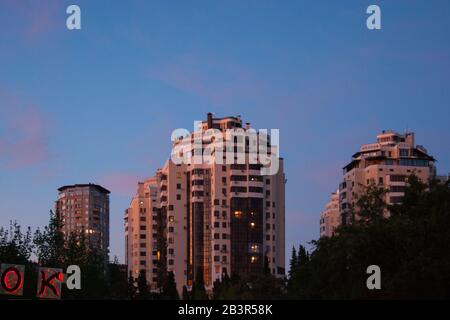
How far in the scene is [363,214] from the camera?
60.3 metres

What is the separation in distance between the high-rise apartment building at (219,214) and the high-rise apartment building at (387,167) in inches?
373

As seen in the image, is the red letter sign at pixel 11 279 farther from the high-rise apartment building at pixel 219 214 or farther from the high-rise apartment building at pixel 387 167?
the high-rise apartment building at pixel 387 167

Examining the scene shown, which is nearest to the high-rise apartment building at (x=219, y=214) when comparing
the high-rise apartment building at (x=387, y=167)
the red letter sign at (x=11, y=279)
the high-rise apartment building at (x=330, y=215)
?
the high-rise apartment building at (x=387, y=167)

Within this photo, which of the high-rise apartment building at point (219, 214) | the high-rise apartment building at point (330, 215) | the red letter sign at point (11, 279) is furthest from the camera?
the high-rise apartment building at point (330, 215)

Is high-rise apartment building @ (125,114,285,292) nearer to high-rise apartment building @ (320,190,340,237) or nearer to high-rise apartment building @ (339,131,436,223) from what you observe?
high-rise apartment building @ (339,131,436,223)

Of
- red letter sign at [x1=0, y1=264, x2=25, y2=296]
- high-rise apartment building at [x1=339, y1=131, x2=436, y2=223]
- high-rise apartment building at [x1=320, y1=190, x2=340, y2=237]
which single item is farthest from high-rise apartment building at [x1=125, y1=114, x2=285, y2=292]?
red letter sign at [x1=0, y1=264, x2=25, y2=296]

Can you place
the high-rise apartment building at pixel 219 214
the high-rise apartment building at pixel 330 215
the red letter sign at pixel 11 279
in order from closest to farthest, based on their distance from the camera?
the red letter sign at pixel 11 279, the high-rise apartment building at pixel 219 214, the high-rise apartment building at pixel 330 215

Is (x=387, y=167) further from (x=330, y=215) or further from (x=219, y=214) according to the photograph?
(x=330, y=215)

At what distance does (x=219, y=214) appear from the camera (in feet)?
454

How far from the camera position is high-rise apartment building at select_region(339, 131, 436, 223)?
138m

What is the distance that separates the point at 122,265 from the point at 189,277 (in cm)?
6074

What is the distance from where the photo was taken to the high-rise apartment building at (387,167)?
451 ft
